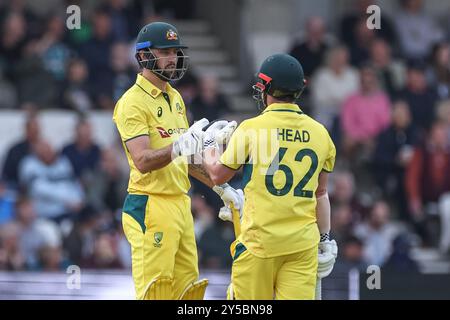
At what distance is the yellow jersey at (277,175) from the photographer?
770cm

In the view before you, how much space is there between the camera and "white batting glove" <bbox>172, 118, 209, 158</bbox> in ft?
26.4

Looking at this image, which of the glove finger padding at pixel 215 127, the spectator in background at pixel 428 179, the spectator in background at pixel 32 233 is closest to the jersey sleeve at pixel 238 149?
the glove finger padding at pixel 215 127

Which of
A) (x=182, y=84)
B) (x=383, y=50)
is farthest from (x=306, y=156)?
(x=383, y=50)

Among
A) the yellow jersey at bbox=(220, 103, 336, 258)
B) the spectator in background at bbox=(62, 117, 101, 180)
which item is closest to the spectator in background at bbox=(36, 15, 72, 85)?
the spectator in background at bbox=(62, 117, 101, 180)

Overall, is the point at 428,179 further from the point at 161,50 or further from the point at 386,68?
the point at 161,50

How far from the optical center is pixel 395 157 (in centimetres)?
1427

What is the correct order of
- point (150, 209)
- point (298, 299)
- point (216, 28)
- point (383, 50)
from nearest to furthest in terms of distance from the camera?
point (298, 299)
point (150, 209)
point (383, 50)
point (216, 28)

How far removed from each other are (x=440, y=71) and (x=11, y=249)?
18.2ft

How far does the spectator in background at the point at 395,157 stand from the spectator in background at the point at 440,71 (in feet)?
2.94

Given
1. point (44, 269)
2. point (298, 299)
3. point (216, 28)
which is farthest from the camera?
point (216, 28)

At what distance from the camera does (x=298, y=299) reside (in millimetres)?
7762

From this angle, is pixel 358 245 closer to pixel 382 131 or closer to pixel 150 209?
pixel 382 131

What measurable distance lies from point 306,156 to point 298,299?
837mm
